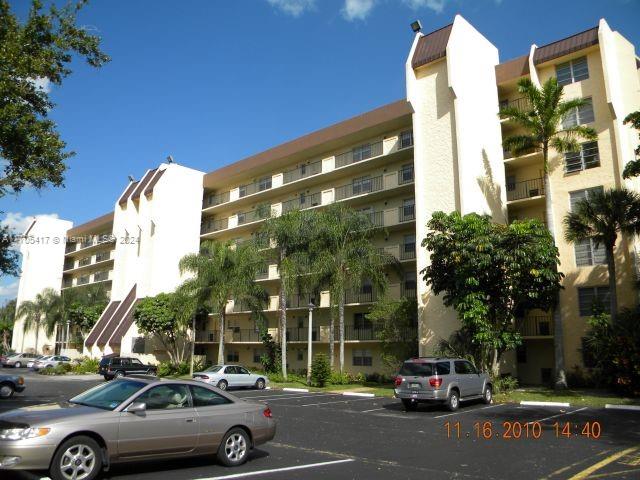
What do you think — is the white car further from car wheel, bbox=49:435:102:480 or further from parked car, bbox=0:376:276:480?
car wheel, bbox=49:435:102:480

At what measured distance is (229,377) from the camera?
29000 millimetres

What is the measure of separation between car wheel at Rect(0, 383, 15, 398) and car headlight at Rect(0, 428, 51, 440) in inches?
734

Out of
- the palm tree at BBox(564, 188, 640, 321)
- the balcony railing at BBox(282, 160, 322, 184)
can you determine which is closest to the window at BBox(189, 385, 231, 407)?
the palm tree at BBox(564, 188, 640, 321)

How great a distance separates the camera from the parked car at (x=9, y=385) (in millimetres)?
22953

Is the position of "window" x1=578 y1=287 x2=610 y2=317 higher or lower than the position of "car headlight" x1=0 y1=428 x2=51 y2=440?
higher

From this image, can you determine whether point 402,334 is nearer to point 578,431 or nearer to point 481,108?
point 481,108

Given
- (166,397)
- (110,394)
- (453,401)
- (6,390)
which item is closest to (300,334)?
(6,390)

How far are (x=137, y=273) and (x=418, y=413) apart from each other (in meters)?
38.3

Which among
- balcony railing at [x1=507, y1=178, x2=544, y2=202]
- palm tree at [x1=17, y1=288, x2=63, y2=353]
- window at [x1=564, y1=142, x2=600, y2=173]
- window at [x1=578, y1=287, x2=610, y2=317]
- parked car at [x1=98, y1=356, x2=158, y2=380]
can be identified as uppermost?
window at [x1=564, y1=142, x2=600, y2=173]

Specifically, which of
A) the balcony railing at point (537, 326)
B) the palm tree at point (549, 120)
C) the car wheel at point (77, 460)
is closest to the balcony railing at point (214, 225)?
the balcony railing at point (537, 326)

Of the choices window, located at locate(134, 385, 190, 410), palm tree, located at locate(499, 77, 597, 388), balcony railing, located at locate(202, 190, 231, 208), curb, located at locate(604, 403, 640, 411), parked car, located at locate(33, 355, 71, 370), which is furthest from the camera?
balcony railing, located at locate(202, 190, 231, 208)

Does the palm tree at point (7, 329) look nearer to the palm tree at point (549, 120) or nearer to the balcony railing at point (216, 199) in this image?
the balcony railing at point (216, 199)

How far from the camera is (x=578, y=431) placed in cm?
1345

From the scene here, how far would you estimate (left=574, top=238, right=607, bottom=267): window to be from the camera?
89.7ft
